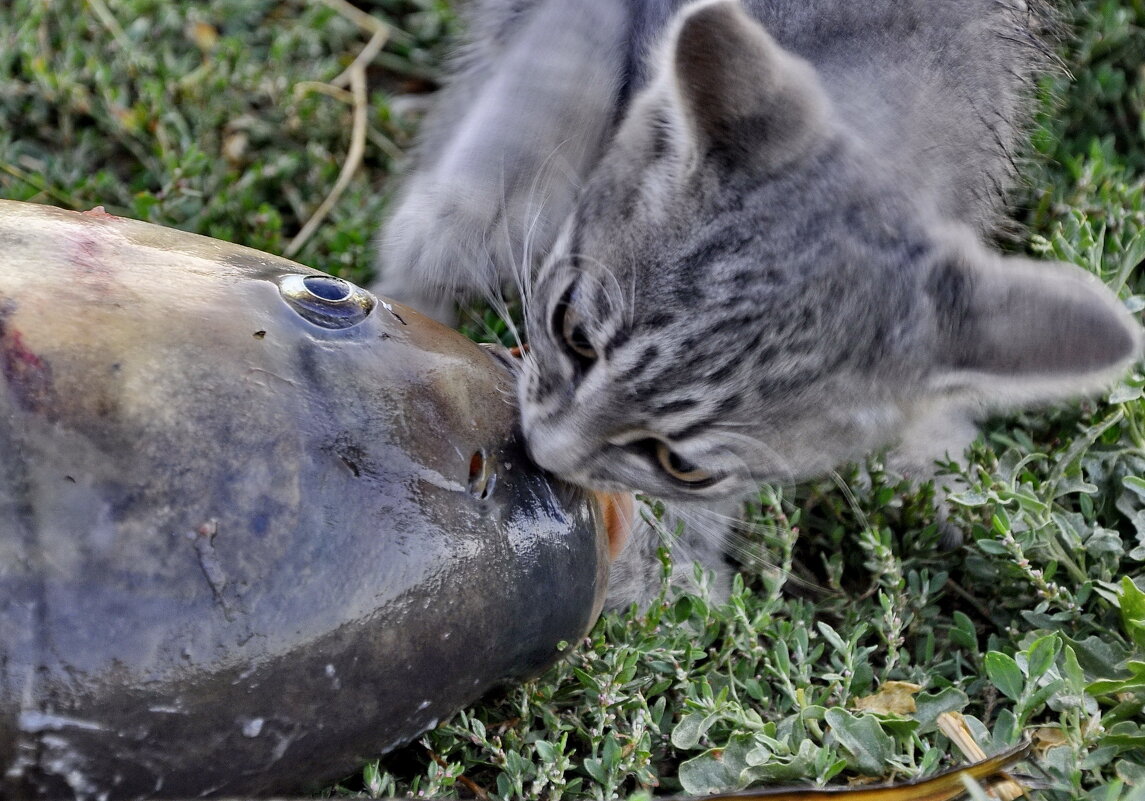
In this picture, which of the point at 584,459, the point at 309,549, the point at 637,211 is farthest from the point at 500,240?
the point at 309,549

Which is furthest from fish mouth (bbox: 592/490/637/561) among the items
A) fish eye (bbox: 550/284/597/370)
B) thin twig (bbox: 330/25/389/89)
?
thin twig (bbox: 330/25/389/89)

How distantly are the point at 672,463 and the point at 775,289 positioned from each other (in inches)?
13.7

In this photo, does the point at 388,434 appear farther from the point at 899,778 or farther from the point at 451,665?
the point at 899,778

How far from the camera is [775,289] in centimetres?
181

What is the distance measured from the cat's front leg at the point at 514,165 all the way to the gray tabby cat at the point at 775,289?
22 cm

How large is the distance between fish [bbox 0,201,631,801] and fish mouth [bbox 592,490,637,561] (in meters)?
0.35

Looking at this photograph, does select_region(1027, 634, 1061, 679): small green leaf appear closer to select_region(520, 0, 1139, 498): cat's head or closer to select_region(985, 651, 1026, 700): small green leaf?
select_region(985, 651, 1026, 700): small green leaf

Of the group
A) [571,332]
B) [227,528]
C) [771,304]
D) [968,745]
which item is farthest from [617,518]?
[227,528]

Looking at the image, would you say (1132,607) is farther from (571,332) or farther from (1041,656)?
(571,332)

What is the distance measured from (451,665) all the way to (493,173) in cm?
130

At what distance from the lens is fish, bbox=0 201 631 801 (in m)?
1.32

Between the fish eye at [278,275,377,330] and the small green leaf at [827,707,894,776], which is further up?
the fish eye at [278,275,377,330]

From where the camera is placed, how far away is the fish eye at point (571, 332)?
194 centimetres

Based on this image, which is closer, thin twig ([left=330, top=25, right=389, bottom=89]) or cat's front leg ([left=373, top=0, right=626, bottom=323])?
cat's front leg ([left=373, top=0, right=626, bottom=323])
